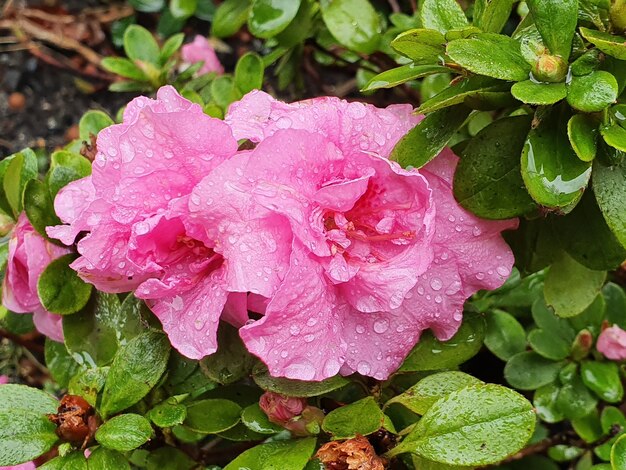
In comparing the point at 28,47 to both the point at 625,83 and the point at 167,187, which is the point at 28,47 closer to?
the point at 167,187

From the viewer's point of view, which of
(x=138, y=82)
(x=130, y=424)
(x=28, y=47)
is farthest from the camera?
(x=28, y=47)

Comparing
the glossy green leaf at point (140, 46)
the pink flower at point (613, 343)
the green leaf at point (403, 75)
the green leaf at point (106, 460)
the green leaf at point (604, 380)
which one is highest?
the green leaf at point (403, 75)

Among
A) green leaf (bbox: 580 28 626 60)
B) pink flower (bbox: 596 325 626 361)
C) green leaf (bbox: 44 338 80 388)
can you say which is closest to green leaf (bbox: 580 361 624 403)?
pink flower (bbox: 596 325 626 361)

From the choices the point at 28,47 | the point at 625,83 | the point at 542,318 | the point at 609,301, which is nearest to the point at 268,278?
the point at 625,83

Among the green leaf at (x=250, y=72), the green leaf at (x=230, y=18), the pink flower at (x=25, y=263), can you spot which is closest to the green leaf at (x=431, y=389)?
the pink flower at (x=25, y=263)

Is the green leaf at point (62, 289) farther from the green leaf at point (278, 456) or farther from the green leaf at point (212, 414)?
the green leaf at point (278, 456)

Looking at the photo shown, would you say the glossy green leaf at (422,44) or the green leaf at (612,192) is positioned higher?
the glossy green leaf at (422,44)

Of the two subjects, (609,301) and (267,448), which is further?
(609,301)

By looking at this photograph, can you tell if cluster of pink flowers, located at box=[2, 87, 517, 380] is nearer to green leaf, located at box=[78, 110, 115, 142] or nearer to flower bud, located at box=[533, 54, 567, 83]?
flower bud, located at box=[533, 54, 567, 83]
